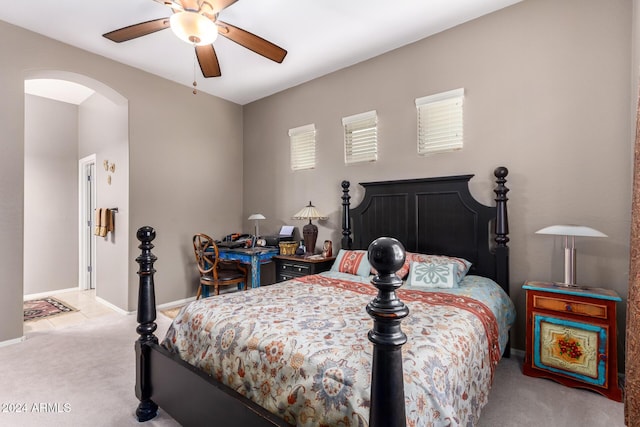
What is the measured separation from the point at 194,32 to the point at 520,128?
8.50 feet

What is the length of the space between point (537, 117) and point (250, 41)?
2369mm

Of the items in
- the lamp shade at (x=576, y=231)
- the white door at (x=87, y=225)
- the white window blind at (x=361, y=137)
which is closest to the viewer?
the lamp shade at (x=576, y=231)

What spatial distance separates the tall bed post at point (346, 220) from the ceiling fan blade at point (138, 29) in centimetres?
221

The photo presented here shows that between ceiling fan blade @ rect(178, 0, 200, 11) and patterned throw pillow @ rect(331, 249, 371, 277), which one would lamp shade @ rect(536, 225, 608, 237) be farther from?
ceiling fan blade @ rect(178, 0, 200, 11)

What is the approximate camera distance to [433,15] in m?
2.86

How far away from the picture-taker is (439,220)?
9.95ft

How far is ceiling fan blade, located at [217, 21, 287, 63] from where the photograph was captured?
7.63 feet

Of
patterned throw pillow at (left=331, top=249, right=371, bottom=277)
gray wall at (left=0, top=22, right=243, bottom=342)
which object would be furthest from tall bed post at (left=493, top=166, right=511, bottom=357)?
gray wall at (left=0, top=22, right=243, bottom=342)

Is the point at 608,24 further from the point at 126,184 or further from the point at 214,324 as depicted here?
the point at 126,184

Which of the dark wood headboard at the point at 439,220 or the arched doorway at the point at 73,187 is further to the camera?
the arched doorway at the point at 73,187

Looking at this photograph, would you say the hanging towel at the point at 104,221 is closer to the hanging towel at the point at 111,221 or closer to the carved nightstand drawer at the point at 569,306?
the hanging towel at the point at 111,221

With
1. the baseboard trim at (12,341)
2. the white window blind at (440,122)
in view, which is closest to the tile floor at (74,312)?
the baseboard trim at (12,341)

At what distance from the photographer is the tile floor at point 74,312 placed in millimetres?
3488

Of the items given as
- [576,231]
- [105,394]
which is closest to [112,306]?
[105,394]
